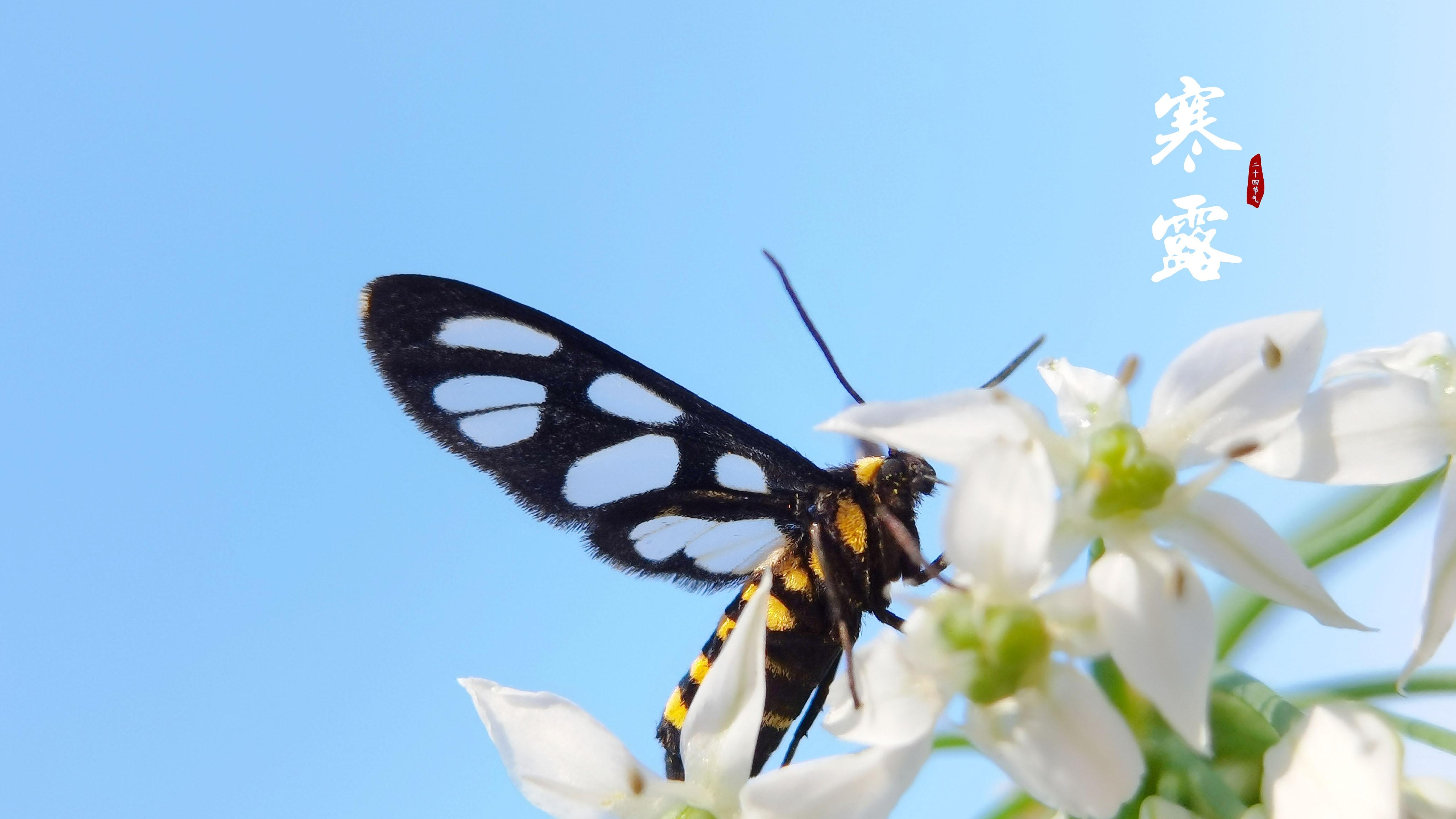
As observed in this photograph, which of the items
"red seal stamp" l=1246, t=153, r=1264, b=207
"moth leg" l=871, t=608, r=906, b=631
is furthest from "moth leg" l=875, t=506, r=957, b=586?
"red seal stamp" l=1246, t=153, r=1264, b=207

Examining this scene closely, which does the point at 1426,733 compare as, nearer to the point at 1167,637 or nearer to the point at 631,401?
the point at 1167,637

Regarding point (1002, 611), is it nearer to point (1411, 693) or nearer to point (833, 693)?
point (833, 693)

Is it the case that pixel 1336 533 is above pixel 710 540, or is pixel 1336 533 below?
below

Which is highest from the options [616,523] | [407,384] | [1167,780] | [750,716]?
[407,384]

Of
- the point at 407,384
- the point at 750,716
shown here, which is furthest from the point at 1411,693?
the point at 407,384

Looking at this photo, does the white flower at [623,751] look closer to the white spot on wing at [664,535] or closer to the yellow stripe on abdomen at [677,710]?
the yellow stripe on abdomen at [677,710]

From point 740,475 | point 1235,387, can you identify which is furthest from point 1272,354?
point 740,475

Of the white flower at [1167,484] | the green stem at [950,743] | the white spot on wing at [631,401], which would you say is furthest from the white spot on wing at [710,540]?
the white flower at [1167,484]

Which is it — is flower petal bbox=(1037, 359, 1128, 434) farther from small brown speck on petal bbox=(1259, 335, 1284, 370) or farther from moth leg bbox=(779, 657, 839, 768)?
moth leg bbox=(779, 657, 839, 768)
